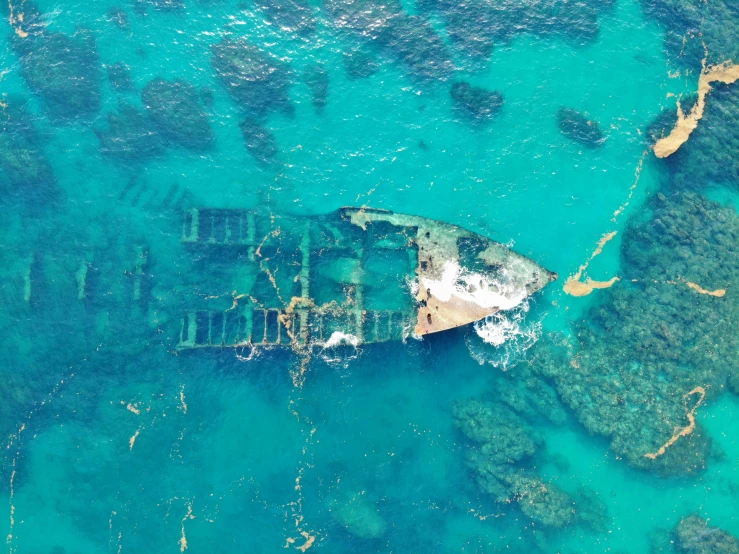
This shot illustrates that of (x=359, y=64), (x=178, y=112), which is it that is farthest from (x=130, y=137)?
(x=359, y=64)

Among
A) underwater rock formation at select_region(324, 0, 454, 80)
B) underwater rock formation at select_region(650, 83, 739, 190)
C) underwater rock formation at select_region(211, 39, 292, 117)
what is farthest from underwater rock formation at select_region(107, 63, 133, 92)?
underwater rock formation at select_region(650, 83, 739, 190)

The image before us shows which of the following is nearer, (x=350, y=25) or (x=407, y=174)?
(x=407, y=174)

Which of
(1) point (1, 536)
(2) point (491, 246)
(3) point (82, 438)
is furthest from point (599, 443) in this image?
(1) point (1, 536)

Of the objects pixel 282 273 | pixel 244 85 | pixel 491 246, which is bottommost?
pixel 282 273

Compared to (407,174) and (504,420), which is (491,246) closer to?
(407,174)

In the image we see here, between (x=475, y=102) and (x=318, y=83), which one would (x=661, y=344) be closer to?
(x=475, y=102)

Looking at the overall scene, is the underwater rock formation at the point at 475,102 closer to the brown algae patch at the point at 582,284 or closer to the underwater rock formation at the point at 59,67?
the brown algae patch at the point at 582,284

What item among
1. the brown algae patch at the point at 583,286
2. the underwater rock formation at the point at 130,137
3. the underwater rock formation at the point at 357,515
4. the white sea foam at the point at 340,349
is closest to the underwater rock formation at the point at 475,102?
the brown algae patch at the point at 583,286
